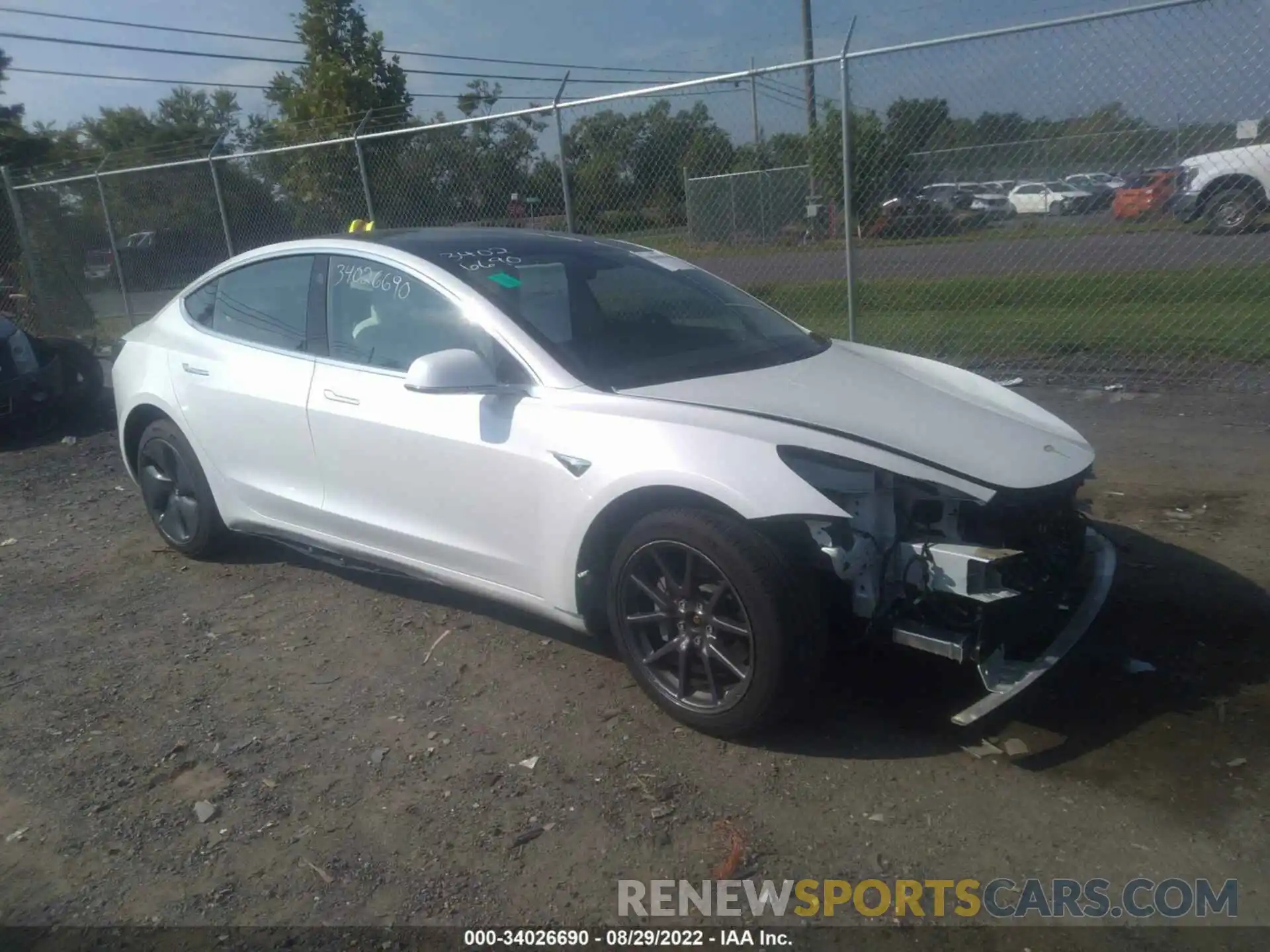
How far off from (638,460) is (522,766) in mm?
1070

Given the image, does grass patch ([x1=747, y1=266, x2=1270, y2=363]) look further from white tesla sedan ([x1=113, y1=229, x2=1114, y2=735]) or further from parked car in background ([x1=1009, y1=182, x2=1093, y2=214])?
white tesla sedan ([x1=113, y1=229, x2=1114, y2=735])

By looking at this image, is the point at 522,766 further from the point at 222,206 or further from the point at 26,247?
the point at 26,247

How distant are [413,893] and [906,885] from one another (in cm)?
131

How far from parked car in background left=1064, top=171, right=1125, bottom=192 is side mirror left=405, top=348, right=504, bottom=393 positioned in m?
5.29

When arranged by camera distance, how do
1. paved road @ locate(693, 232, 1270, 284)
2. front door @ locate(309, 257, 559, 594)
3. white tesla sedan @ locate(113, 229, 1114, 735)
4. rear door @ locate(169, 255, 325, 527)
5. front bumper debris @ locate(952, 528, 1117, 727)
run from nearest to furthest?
front bumper debris @ locate(952, 528, 1117, 727) < white tesla sedan @ locate(113, 229, 1114, 735) < front door @ locate(309, 257, 559, 594) < rear door @ locate(169, 255, 325, 527) < paved road @ locate(693, 232, 1270, 284)

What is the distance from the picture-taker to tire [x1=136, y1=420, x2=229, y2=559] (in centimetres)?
536

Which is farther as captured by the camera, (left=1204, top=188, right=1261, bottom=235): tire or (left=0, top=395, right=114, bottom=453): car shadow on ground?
(left=0, top=395, right=114, bottom=453): car shadow on ground

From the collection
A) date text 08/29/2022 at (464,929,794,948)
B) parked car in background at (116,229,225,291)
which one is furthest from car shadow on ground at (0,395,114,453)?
date text 08/29/2022 at (464,929,794,948)

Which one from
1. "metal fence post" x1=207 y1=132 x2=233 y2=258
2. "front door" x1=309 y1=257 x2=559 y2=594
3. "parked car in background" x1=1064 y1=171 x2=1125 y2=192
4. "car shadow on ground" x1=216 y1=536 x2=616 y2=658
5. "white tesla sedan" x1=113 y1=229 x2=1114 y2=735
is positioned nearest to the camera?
"white tesla sedan" x1=113 y1=229 x2=1114 y2=735

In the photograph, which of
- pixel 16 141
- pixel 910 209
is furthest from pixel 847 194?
pixel 16 141

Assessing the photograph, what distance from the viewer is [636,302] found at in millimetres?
4535

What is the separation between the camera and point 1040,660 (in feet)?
10.9

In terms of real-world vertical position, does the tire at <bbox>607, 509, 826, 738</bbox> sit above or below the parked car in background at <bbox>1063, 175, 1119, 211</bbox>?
below

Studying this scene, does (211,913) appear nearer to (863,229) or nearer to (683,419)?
(683,419)
